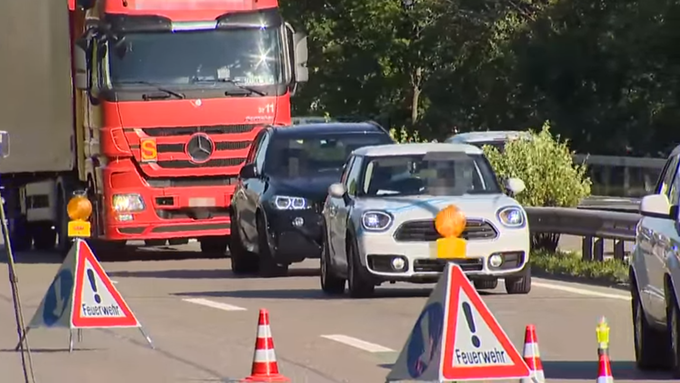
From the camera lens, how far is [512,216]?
18141 mm

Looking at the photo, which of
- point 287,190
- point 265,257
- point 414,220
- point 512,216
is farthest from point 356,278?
Result: point 265,257

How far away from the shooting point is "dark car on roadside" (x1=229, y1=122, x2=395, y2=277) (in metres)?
21.3

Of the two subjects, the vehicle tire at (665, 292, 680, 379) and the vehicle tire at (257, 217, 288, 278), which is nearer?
the vehicle tire at (665, 292, 680, 379)

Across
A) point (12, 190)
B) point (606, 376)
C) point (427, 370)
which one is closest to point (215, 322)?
point (427, 370)

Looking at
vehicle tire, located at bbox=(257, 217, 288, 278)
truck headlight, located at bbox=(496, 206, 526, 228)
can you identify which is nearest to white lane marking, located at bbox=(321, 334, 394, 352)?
truck headlight, located at bbox=(496, 206, 526, 228)

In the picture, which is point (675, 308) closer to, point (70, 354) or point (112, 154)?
point (70, 354)

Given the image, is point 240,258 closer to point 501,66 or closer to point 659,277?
point 659,277

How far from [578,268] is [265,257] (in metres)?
3.52

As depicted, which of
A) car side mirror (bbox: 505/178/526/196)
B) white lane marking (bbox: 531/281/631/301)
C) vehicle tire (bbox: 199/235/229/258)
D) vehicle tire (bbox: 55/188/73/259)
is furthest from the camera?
vehicle tire (bbox: 55/188/73/259)

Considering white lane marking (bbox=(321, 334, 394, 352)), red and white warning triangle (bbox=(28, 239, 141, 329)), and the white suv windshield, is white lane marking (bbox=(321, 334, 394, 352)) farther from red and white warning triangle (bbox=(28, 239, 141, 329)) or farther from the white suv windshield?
the white suv windshield

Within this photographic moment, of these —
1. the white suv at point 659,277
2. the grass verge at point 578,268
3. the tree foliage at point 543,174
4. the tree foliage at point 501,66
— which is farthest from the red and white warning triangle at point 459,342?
the tree foliage at point 501,66

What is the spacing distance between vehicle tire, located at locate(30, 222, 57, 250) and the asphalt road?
25.0ft

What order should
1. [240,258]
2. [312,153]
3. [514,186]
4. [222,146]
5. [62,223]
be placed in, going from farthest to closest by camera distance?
[62,223] → [222,146] → [240,258] → [312,153] → [514,186]

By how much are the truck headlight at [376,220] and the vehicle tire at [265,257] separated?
12.3 ft
